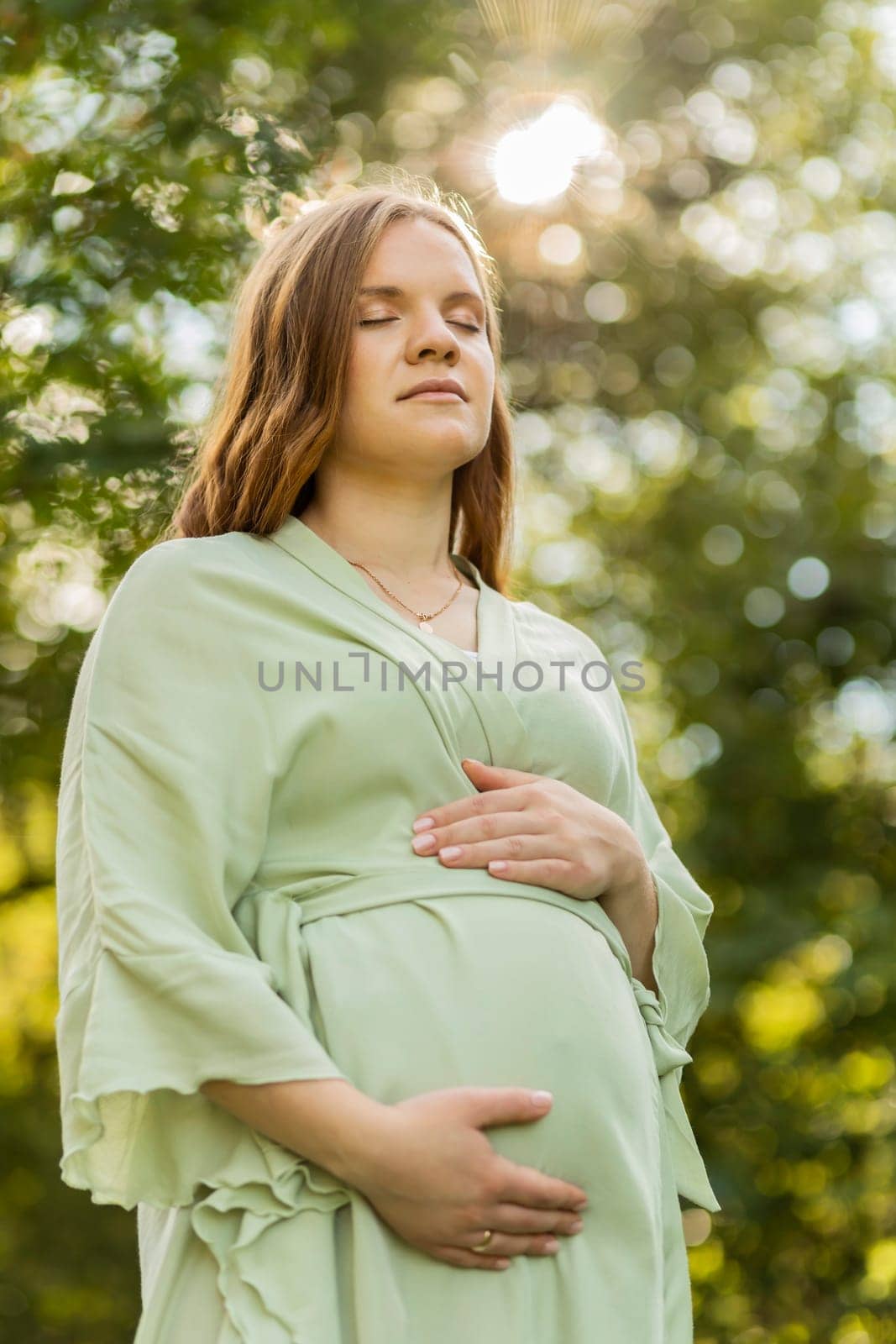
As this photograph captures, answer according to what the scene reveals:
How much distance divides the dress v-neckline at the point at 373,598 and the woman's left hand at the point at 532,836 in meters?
0.17

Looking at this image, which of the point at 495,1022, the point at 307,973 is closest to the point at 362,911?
→ the point at 307,973

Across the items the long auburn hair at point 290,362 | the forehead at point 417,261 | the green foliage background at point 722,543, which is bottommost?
A: the green foliage background at point 722,543

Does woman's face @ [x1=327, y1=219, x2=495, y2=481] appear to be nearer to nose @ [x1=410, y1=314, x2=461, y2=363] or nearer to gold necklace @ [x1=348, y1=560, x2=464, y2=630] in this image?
nose @ [x1=410, y1=314, x2=461, y2=363]

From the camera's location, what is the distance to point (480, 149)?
5262 millimetres

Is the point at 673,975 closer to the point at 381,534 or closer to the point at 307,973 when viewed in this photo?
the point at 307,973

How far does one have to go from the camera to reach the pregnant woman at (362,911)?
1.52m

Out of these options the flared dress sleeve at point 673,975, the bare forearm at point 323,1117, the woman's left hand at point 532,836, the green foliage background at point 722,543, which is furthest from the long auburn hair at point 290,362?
the green foliage background at point 722,543

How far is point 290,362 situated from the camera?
2.06 m

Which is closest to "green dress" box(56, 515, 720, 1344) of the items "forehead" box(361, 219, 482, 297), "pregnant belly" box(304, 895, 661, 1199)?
"pregnant belly" box(304, 895, 661, 1199)

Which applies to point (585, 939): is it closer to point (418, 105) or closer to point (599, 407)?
point (418, 105)

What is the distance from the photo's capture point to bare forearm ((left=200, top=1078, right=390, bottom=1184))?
1.49m

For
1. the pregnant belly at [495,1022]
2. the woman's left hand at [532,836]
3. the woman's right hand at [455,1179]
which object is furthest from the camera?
the woman's left hand at [532,836]

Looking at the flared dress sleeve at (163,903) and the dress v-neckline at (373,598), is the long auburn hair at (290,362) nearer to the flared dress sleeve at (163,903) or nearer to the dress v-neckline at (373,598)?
the dress v-neckline at (373,598)
